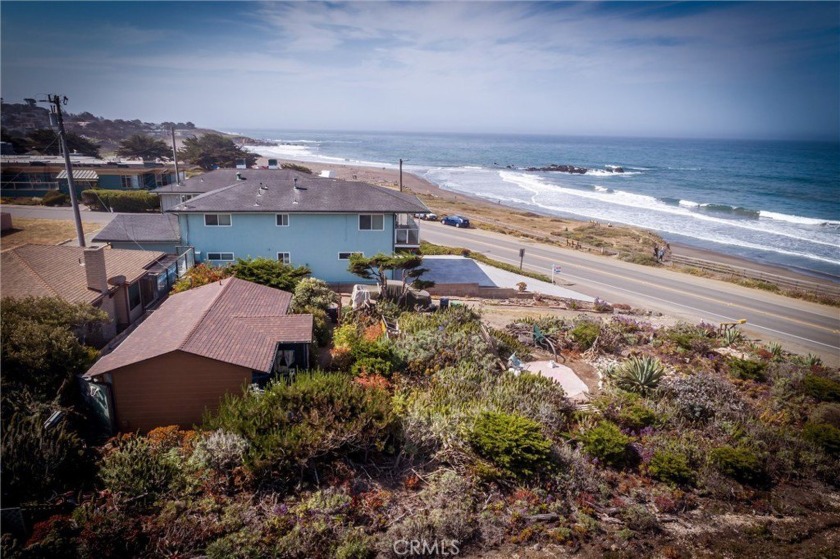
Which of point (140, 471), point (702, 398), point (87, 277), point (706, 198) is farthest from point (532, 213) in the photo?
point (140, 471)

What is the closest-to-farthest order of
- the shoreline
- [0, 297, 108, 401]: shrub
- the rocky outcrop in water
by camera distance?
[0, 297, 108, 401]: shrub < the shoreline < the rocky outcrop in water

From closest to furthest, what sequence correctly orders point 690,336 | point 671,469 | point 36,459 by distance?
point 36,459, point 671,469, point 690,336

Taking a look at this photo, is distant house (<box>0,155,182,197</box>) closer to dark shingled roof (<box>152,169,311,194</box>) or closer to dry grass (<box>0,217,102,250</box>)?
dry grass (<box>0,217,102,250</box>)

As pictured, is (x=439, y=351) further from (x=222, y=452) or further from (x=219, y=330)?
(x=222, y=452)

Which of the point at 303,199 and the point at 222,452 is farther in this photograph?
the point at 303,199

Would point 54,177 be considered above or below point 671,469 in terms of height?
above

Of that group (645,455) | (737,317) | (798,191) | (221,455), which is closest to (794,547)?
(645,455)

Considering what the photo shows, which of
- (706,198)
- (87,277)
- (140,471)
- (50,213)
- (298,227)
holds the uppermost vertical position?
(298,227)

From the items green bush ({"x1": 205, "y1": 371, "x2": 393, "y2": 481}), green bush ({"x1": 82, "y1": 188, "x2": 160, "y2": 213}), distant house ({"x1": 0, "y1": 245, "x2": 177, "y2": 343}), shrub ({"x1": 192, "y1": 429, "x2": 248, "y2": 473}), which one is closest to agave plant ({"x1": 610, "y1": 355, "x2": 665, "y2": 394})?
green bush ({"x1": 205, "y1": 371, "x2": 393, "y2": 481})
